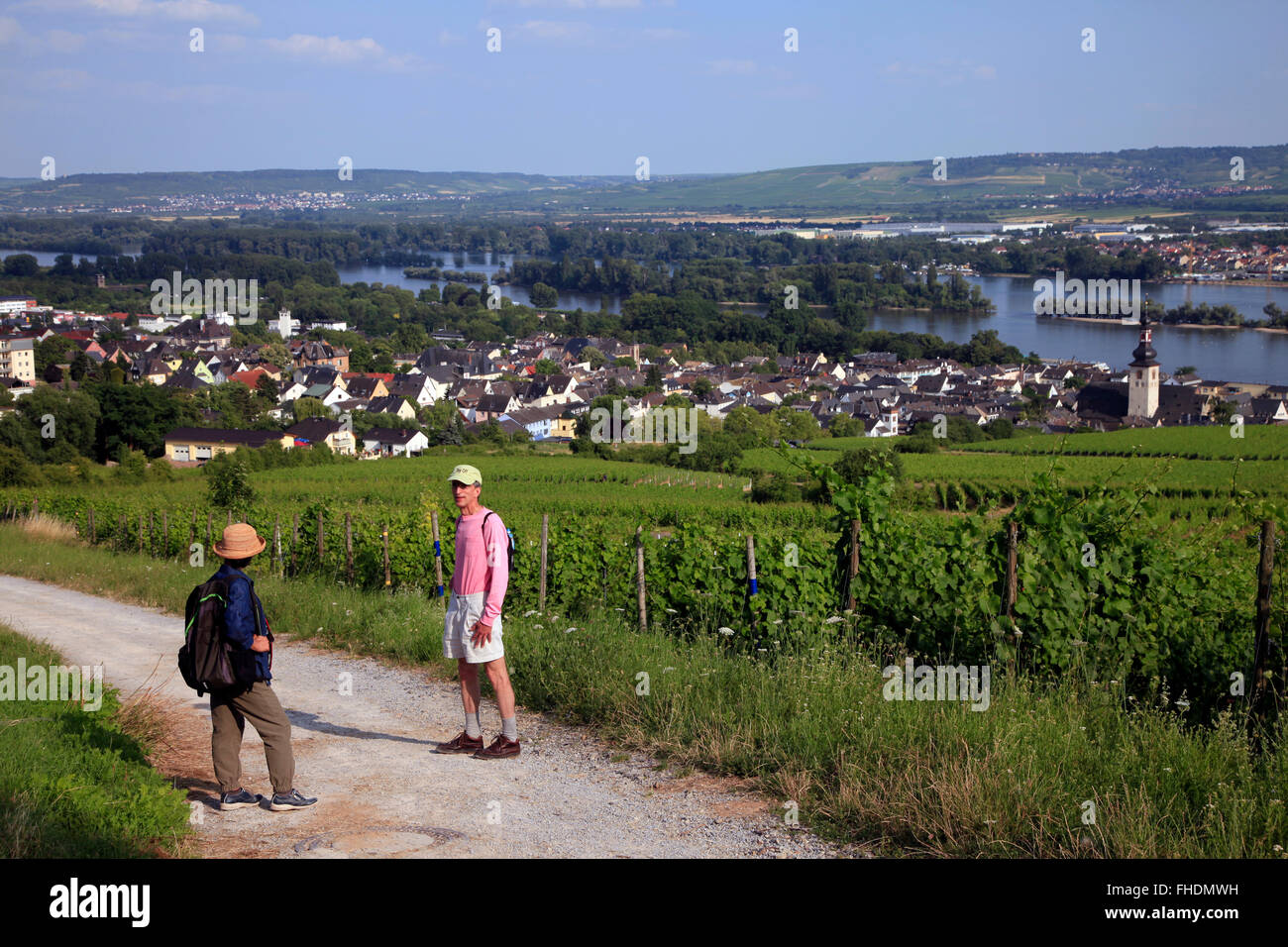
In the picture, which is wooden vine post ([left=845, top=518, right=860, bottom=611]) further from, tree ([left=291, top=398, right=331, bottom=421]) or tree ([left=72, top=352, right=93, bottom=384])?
tree ([left=72, top=352, right=93, bottom=384])

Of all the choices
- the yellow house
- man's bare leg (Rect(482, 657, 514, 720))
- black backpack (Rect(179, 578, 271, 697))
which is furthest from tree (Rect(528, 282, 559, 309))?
black backpack (Rect(179, 578, 271, 697))

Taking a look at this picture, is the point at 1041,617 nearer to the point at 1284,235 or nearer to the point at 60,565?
the point at 60,565

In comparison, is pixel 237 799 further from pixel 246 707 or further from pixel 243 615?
pixel 243 615

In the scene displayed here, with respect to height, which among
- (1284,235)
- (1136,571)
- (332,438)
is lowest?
(332,438)

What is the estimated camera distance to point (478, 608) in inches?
213

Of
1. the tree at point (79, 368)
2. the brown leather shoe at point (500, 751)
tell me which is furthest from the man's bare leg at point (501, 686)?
the tree at point (79, 368)

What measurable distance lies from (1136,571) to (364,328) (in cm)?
12440

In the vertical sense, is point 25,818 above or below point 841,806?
above

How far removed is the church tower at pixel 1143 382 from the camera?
65.6 metres

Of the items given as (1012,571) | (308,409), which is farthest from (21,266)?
(1012,571)

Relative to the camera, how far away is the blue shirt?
4.64 meters

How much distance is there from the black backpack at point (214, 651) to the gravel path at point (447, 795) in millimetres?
567

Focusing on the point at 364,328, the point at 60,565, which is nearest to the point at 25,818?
the point at 60,565

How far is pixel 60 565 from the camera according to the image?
51.4 ft
